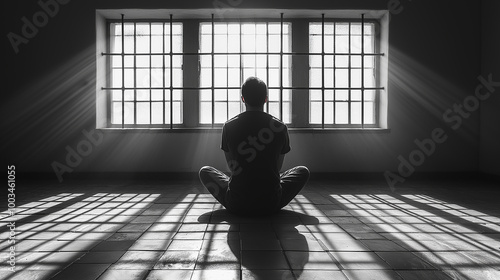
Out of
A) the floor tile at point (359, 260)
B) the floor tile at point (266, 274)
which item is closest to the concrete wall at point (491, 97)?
the floor tile at point (359, 260)

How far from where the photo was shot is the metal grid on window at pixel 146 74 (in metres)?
5.31

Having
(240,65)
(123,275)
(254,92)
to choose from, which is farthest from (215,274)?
(240,65)

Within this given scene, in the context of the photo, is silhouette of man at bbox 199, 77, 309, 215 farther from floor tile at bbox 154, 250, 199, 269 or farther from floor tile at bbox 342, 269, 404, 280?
floor tile at bbox 342, 269, 404, 280

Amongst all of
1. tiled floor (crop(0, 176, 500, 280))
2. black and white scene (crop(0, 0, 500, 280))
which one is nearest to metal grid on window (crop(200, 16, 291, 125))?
black and white scene (crop(0, 0, 500, 280))

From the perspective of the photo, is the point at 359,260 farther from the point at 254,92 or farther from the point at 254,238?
the point at 254,92

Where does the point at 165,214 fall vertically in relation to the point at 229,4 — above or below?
below

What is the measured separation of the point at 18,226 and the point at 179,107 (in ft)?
10.2

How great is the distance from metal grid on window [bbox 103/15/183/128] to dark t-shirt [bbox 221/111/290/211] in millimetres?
2850

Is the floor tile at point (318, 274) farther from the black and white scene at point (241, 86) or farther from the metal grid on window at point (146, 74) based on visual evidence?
the metal grid on window at point (146, 74)

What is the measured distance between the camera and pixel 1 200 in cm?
348

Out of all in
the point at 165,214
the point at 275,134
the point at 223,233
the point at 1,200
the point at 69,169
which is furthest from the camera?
the point at 69,169

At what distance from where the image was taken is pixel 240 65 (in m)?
5.29

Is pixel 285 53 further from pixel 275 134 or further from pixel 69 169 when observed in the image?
pixel 69 169

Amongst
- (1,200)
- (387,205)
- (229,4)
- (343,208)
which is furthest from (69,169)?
(387,205)
